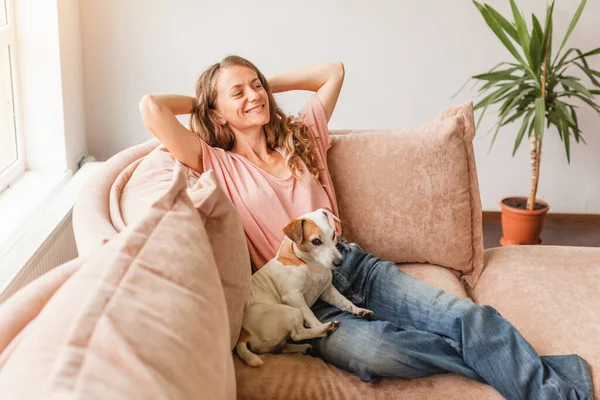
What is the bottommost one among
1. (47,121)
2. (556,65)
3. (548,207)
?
(548,207)

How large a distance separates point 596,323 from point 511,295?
0.27 metres

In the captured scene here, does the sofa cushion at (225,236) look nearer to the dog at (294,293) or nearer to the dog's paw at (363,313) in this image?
the dog at (294,293)

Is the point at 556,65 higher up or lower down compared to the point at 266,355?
higher up

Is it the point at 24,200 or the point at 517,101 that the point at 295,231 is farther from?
the point at 517,101

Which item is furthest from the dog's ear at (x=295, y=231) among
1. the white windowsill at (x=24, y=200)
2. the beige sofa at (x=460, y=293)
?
the white windowsill at (x=24, y=200)

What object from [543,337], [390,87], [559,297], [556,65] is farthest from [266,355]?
[556,65]

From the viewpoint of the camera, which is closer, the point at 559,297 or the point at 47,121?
the point at 559,297

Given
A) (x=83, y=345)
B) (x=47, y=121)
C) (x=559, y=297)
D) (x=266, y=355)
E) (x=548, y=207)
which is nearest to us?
(x=83, y=345)

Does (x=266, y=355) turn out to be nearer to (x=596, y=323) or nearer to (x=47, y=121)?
(x=596, y=323)

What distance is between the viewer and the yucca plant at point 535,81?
3125mm

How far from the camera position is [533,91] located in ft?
10.7

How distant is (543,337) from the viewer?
188 centimetres

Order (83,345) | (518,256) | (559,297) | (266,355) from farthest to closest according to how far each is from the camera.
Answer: (518,256)
(559,297)
(266,355)
(83,345)

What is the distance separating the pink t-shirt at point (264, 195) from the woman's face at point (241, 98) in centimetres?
11
